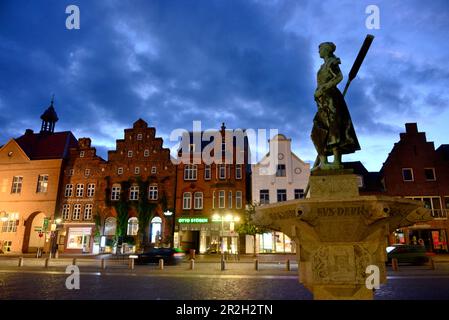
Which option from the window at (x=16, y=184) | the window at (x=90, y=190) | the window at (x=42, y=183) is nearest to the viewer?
the window at (x=90, y=190)

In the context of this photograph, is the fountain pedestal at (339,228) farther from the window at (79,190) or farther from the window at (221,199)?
the window at (79,190)

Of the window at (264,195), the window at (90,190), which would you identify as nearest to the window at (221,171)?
the window at (264,195)

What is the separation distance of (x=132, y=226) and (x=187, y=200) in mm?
7284

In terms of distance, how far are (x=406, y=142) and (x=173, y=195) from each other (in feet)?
91.2

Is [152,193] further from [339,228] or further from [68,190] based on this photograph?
[339,228]

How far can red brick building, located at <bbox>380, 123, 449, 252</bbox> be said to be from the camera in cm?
3381

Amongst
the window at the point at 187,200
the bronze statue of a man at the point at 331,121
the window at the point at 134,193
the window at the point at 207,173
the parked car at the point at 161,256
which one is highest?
the window at the point at 207,173

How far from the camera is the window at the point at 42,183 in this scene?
4216cm

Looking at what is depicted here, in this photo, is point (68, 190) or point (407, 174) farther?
point (68, 190)

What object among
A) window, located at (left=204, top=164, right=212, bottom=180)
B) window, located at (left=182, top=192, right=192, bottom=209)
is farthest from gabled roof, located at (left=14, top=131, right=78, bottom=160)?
window, located at (left=204, top=164, right=212, bottom=180)

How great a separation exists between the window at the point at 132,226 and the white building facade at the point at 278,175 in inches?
568

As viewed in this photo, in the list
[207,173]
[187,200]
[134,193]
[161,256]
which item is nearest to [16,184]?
[134,193]

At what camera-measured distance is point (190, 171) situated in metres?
40.5
